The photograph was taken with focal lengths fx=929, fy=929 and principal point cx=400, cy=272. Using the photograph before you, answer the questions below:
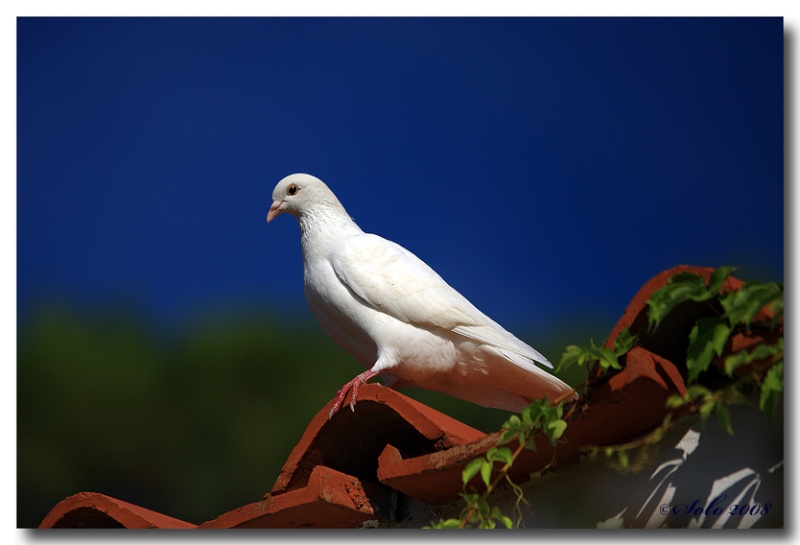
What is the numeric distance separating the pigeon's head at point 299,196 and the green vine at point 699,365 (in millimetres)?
1320

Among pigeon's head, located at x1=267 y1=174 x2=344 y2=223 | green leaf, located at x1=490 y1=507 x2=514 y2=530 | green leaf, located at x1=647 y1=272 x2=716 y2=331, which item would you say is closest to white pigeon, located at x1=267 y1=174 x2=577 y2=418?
pigeon's head, located at x1=267 y1=174 x2=344 y2=223

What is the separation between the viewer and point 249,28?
9.48 feet

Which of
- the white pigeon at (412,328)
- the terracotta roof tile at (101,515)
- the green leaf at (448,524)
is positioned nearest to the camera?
the green leaf at (448,524)

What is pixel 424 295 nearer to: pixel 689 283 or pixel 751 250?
pixel 751 250

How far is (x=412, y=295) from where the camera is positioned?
9.23ft

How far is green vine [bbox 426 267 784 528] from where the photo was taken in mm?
1785

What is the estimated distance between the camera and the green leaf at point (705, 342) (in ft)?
5.85

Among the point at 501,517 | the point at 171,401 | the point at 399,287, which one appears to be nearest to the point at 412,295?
the point at 399,287

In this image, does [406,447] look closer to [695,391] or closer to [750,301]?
[695,391]

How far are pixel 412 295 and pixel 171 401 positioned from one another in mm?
1496

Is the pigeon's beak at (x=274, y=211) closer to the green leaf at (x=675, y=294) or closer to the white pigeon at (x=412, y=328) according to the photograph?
the white pigeon at (x=412, y=328)

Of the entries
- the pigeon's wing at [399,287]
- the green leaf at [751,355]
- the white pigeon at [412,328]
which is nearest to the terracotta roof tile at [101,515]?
the white pigeon at [412,328]

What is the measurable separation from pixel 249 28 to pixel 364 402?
1278 mm
